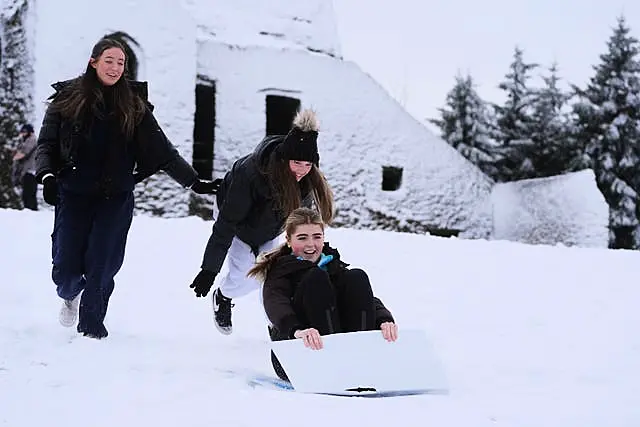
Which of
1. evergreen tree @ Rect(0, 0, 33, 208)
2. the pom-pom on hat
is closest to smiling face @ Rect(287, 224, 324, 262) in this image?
the pom-pom on hat

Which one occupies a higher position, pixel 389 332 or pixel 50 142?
pixel 50 142

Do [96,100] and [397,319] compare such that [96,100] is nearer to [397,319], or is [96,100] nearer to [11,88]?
[397,319]

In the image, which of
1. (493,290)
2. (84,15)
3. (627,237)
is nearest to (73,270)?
(493,290)

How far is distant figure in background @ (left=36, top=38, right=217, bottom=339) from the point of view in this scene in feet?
12.5

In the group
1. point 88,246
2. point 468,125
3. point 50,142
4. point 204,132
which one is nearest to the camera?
point 50,142

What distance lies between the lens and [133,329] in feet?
14.7

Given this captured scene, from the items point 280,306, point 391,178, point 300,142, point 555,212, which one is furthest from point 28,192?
point 555,212

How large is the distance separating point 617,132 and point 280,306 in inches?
748

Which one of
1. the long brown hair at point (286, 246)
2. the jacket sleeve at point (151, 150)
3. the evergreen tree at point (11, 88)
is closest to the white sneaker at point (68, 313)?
the jacket sleeve at point (151, 150)

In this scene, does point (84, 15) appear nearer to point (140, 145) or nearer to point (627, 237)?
point (140, 145)

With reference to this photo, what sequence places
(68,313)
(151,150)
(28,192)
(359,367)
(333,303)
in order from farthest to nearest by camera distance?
(28,192), (68,313), (151,150), (333,303), (359,367)

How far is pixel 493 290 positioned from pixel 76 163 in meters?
3.93

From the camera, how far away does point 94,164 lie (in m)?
3.86

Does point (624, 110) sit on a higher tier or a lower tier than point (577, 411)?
higher
